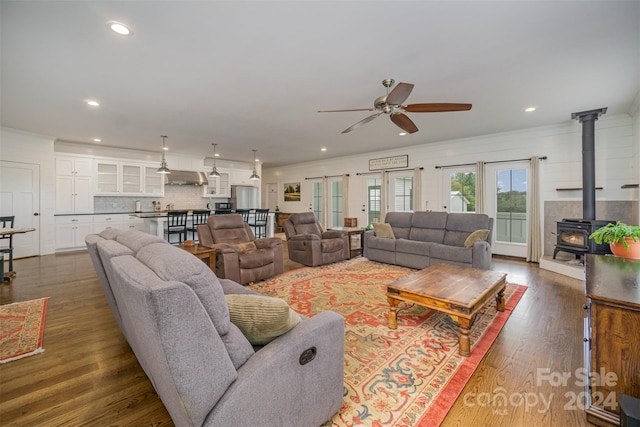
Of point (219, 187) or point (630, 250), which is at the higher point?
point (219, 187)

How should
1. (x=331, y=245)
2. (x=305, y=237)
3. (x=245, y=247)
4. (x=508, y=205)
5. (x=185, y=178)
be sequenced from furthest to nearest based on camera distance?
(x=185, y=178) < (x=508, y=205) < (x=331, y=245) < (x=305, y=237) < (x=245, y=247)

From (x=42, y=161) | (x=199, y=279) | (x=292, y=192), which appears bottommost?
(x=199, y=279)

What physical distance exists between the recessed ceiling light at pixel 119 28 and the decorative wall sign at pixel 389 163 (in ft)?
20.3

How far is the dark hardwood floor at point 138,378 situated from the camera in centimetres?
153

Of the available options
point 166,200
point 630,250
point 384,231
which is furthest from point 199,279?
point 166,200

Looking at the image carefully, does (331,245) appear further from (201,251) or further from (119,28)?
(119,28)

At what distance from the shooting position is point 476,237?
13.6 ft

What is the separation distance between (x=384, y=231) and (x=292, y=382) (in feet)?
13.9

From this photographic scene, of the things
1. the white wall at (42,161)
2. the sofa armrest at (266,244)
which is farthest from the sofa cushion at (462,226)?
the white wall at (42,161)

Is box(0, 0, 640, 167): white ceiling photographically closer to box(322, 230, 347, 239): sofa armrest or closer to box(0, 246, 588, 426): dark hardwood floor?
box(322, 230, 347, 239): sofa armrest

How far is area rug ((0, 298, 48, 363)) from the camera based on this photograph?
7.05 feet

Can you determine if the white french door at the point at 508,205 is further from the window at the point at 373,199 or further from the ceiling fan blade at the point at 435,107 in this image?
the ceiling fan blade at the point at 435,107

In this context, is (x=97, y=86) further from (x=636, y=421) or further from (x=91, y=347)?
(x=636, y=421)

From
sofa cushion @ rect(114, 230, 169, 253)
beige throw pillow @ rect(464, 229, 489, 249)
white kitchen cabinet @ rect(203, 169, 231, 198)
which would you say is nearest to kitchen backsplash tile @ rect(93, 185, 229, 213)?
white kitchen cabinet @ rect(203, 169, 231, 198)
